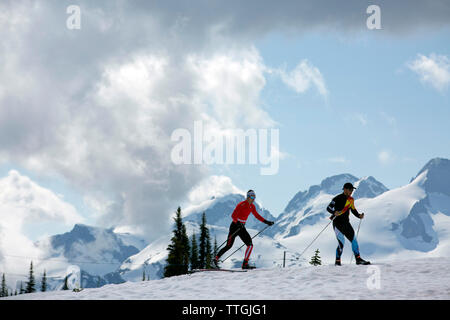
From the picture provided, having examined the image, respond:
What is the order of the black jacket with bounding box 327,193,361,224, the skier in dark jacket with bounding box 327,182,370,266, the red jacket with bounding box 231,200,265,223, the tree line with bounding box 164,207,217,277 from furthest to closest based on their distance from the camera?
the tree line with bounding box 164,207,217,277, the red jacket with bounding box 231,200,265,223, the black jacket with bounding box 327,193,361,224, the skier in dark jacket with bounding box 327,182,370,266

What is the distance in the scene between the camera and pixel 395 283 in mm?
14359

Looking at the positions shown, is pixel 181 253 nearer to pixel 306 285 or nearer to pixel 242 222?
pixel 242 222

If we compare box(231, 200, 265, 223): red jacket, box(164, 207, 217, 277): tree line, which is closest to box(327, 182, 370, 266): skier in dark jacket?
box(231, 200, 265, 223): red jacket

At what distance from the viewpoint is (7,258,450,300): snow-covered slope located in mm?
13266

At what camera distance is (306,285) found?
14672 millimetres

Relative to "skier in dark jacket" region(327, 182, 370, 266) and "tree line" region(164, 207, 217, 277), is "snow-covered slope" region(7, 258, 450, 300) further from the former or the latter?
"tree line" region(164, 207, 217, 277)

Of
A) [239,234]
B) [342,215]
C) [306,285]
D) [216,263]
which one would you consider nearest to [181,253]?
[216,263]

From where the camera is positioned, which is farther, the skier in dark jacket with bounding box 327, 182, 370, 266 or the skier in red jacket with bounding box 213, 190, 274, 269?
the skier in red jacket with bounding box 213, 190, 274, 269

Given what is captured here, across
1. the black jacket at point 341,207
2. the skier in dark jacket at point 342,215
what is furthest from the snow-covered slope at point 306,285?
the black jacket at point 341,207

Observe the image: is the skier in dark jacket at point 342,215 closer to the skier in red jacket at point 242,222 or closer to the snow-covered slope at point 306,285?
the snow-covered slope at point 306,285

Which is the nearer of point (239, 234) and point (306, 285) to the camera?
point (306, 285)

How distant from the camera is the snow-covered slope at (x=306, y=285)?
1327 cm
